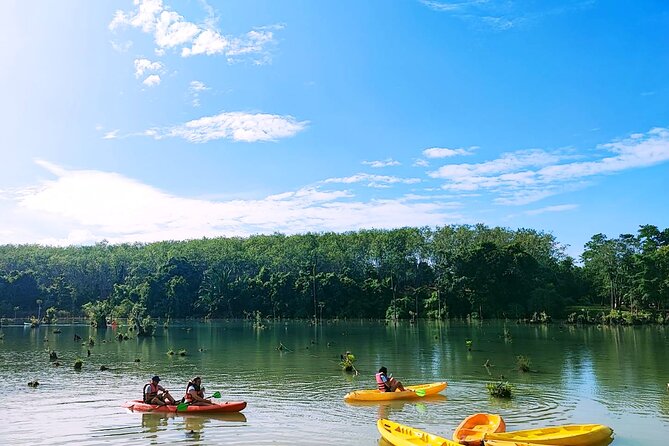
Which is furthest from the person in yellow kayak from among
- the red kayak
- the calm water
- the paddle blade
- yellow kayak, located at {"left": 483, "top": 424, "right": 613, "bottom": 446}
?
yellow kayak, located at {"left": 483, "top": 424, "right": 613, "bottom": 446}

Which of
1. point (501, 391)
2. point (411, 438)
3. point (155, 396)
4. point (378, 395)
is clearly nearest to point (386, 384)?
point (378, 395)

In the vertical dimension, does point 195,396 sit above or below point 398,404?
above

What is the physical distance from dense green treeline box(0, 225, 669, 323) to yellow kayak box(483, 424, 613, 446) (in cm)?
7143

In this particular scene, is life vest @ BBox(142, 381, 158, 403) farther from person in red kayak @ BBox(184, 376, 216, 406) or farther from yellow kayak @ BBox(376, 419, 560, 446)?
yellow kayak @ BBox(376, 419, 560, 446)

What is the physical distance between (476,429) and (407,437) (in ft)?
6.65

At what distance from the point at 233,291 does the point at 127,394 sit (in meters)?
84.5

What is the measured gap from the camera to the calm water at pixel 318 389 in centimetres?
1828

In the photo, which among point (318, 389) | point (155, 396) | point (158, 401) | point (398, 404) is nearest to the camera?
point (158, 401)

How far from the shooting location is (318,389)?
2622 centimetres

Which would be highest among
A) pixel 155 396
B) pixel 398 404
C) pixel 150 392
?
pixel 150 392

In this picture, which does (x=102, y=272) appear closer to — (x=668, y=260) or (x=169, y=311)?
(x=169, y=311)

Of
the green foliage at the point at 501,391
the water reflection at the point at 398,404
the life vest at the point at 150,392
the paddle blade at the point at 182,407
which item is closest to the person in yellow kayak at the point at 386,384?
the water reflection at the point at 398,404

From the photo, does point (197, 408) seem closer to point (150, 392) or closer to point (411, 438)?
point (150, 392)

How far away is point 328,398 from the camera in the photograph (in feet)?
78.1
